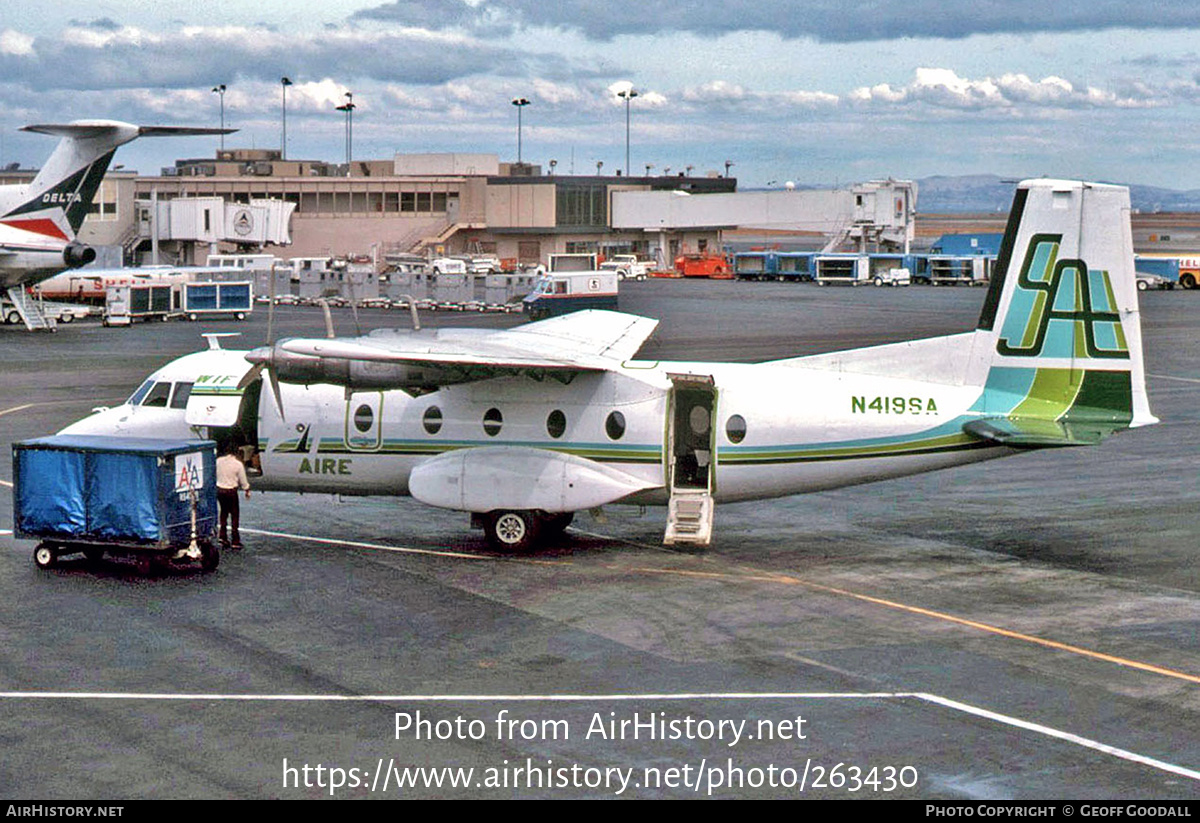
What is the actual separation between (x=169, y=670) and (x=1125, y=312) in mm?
17720

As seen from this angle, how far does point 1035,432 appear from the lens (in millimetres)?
25594

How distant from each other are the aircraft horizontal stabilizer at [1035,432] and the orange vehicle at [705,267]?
366 feet

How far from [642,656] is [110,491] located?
10.3 metres

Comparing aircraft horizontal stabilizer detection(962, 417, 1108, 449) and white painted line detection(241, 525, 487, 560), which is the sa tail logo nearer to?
aircraft horizontal stabilizer detection(962, 417, 1108, 449)

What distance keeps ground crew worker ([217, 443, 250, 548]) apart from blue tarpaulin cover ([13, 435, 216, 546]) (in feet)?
2.74

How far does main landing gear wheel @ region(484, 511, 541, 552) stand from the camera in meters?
27.0

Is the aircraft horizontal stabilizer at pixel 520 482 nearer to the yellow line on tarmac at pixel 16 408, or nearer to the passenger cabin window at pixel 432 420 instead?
the passenger cabin window at pixel 432 420

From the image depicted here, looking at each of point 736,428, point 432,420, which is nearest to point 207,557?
point 432,420

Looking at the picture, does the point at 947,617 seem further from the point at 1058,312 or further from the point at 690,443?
the point at 1058,312

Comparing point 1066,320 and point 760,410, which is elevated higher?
point 1066,320

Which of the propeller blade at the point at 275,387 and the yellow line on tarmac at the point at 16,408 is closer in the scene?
the propeller blade at the point at 275,387

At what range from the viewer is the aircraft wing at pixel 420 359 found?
23.8m

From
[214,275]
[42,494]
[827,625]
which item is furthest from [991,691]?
[214,275]

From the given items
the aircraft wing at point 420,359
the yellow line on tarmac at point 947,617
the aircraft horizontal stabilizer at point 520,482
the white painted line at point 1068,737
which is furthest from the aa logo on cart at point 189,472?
the white painted line at point 1068,737
